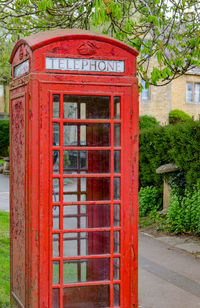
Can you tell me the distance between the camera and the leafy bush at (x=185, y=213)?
882cm

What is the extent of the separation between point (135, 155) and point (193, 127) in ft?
17.4

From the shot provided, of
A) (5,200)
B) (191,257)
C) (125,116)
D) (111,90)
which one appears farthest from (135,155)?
(5,200)

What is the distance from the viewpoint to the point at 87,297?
4.40m

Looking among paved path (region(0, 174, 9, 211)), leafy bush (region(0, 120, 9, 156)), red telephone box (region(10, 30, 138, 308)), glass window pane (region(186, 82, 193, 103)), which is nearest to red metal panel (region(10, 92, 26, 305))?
red telephone box (region(10, 30, 138, 308))

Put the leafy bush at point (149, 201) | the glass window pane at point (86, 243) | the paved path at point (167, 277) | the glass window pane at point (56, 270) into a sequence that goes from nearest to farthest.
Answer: the glass window pane at point (56, 270), the glass window pane at point (86, 243), the paved path at point (167, 277), the leafy bush at point (149, 201)

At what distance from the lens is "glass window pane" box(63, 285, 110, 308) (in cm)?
429

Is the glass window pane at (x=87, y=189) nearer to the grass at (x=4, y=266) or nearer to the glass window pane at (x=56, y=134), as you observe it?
the glass window pane at (x=56, y=134)

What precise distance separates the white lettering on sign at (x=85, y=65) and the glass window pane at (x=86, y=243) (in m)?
1.43

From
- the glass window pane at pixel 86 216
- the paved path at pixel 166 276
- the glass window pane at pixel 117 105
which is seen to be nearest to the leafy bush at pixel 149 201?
the paved path at pixel 166 276

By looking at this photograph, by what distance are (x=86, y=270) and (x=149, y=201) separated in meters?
6.92

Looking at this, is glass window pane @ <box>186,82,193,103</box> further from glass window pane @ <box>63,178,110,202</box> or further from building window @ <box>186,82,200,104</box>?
glass window pane @ <box>63,178,110,202</box>

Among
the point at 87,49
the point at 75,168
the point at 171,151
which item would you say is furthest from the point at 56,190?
the point at 171,151

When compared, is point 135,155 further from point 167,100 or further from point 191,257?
point 167,100

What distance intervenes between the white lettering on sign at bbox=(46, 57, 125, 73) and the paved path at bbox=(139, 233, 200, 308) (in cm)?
273
